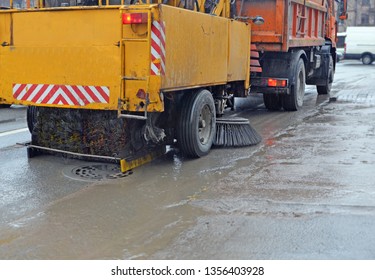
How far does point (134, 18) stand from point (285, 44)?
5603 mm

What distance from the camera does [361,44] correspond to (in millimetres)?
36062

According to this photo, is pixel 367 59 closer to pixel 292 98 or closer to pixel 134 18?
pixel 292 98

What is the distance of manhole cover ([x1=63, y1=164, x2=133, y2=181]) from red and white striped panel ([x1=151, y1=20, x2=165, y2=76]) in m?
1.35

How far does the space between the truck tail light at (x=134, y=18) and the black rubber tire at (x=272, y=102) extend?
6.84 meters

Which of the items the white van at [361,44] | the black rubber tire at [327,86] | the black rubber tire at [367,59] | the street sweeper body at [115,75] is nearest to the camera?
the street sweeper body at [115,75]

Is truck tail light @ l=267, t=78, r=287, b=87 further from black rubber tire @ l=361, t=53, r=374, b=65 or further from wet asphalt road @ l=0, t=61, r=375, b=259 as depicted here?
black rubber tire @ l=361, t=53, r=374, b=65

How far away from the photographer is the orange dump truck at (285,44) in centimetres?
1067

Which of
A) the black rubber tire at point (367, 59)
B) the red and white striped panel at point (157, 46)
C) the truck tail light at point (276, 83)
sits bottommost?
the truck tail light at point (276, 83)

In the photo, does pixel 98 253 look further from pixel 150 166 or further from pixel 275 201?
pixel 150 166

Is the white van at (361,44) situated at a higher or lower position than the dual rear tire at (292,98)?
higher

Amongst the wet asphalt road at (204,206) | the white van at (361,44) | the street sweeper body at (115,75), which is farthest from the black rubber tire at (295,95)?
the white van at (361,44)

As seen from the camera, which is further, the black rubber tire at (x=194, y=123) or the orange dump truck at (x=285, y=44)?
the orange dump truck at (x=285, y=44)

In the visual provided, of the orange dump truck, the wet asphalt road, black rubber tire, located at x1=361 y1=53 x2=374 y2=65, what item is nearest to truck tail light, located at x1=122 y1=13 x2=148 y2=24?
the wet asphalt road

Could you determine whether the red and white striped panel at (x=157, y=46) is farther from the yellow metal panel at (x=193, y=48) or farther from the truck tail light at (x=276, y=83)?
the truck tail light at (x=276, y=83)
